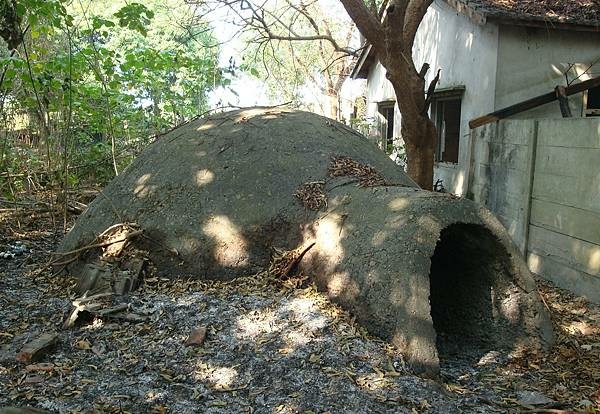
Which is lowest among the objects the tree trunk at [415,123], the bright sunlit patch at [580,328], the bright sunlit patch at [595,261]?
the bright sunlit patch at [580,328]

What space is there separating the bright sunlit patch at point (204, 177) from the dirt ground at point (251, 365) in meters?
0.94

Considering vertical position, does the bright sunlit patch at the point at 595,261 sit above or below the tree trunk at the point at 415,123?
below

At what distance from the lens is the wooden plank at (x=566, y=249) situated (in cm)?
559

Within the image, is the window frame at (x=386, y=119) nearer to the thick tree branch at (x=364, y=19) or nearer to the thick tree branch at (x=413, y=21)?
the thick tree branch at (x=413, y=21)

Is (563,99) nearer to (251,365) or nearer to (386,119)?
(386,119)

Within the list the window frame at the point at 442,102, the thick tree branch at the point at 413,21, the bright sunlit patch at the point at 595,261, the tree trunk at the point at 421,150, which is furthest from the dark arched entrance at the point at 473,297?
the window frame at the point at 442,102

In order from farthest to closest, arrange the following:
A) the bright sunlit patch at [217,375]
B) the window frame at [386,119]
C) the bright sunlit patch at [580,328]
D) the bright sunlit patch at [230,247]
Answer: the window frame at [386,119]
the bright sunlit patch at [230,247]
the bright sunlit patch at [580,328]
the bright sunlit patch at [217,375]

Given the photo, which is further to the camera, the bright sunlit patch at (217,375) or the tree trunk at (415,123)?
the tree trunk at (415,123)

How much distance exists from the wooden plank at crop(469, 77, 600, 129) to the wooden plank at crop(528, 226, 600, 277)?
2291 millimetres

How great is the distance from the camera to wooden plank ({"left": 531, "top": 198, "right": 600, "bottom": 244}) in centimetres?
557

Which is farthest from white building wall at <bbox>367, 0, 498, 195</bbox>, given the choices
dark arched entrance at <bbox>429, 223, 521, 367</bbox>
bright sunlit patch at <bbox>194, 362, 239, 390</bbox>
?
bright sunlit patch at <bbox>194, 362, 239, 390</bbox>

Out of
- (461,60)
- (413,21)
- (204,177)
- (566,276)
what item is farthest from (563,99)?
(204,177)

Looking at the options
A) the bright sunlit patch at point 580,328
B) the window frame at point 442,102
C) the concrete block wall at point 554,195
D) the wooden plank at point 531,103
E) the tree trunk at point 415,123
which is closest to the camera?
the bright sunlit patch at point 580,328

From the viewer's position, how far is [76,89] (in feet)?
27.8
